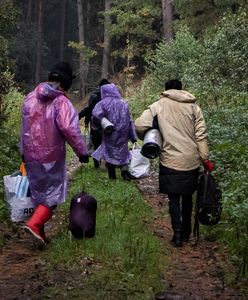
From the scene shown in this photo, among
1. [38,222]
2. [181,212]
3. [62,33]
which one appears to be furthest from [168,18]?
[62,33]

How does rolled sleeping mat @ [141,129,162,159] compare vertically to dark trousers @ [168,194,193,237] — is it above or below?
above

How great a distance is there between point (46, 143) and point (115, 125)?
429 cm

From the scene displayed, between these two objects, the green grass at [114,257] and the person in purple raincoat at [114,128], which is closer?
the green grass at [114,257]

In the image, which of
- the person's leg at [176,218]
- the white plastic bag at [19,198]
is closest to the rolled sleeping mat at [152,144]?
the person's leg at [176,218]

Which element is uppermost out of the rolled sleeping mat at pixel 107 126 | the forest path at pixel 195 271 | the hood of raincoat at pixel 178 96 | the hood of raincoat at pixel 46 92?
the hood of raincoat at pixel 46 92

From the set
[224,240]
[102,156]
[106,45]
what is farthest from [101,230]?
[106,45]

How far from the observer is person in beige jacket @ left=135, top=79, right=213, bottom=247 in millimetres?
6469

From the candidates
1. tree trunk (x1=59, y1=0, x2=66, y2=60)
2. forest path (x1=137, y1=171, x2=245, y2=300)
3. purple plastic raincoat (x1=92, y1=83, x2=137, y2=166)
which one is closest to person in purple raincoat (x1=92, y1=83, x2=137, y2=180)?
purple plastic raincoat (x1=92, y1=83, x2=137, y2=166)

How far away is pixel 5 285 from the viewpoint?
16.4ft

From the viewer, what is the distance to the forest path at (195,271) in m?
4.82

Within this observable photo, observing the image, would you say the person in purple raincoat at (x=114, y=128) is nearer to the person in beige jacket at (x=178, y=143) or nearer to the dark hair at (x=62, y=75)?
the person in beige jacket at (x=178, y=143)

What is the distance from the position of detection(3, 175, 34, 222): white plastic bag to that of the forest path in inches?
69.2

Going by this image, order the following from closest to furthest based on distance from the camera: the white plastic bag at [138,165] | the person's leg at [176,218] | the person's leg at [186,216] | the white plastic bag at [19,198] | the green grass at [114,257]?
the green grass at [114,257]
the white plastic bag at [19,198]
the person's leg at [176,218]
the person's leg at [186,216]
the white plastic bag at [138,165]

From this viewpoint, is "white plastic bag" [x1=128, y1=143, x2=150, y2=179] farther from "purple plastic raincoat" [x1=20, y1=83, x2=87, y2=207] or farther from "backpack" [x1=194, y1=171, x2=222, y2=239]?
"purple plastic raincoat" [x1=20, y1=83, x2=87, y2=207]
